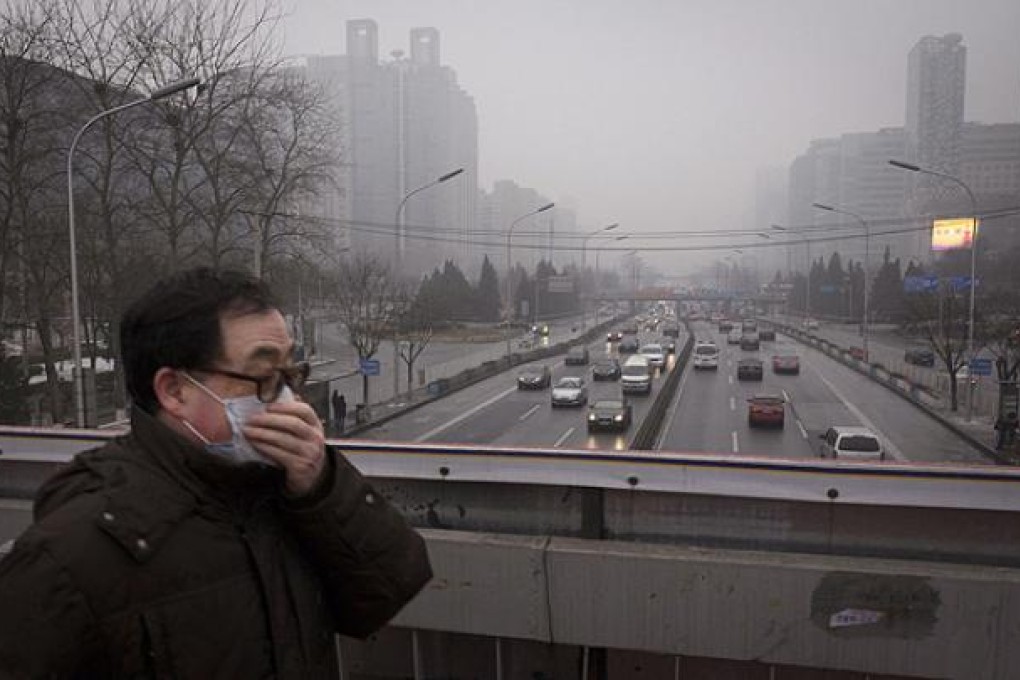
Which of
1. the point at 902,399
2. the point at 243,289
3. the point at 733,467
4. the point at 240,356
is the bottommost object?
the point at 902,399

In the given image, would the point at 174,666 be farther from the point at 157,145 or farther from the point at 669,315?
the point at 669,315

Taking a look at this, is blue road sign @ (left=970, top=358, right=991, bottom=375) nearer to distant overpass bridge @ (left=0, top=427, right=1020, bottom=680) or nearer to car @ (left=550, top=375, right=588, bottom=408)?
car @ (left=550, top=375, right=588, bottom=408)

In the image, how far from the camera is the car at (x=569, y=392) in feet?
39.5

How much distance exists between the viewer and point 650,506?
2.85 metres

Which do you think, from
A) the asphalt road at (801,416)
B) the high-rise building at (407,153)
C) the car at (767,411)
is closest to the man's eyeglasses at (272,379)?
the asphalt road at (801,416)

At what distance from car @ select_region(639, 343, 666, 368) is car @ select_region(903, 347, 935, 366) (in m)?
5.42

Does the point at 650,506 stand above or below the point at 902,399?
above

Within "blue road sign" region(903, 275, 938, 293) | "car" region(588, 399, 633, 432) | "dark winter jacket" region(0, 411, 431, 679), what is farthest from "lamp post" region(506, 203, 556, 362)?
"dark winter jacket" region(0, 411, 431, 679)

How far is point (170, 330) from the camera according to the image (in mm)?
1227

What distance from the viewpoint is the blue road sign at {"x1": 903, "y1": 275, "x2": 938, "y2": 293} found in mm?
16522

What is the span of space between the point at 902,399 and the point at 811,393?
1608mm

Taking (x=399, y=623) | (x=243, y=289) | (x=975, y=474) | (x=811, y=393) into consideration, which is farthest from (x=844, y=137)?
(x=243, y=289)

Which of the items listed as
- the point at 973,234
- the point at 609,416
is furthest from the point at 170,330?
the point at 973,234

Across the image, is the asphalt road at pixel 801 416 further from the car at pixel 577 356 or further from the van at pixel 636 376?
the car at pixel 577 356
